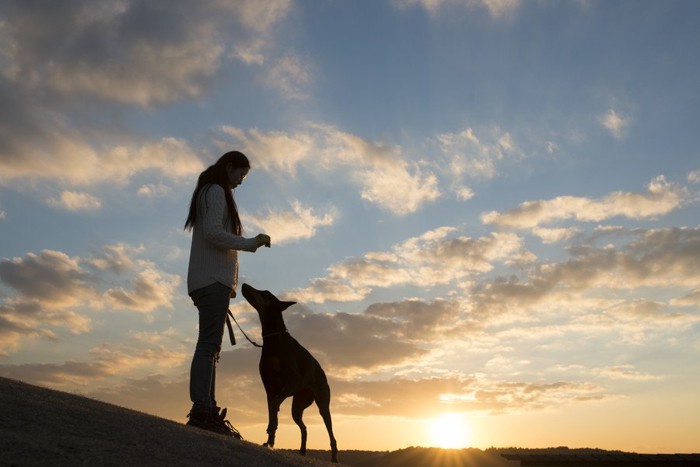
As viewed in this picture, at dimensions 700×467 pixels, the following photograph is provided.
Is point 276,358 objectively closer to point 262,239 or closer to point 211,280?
point 211,280

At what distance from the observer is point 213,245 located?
327 inches

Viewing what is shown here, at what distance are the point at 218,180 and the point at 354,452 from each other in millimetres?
22199

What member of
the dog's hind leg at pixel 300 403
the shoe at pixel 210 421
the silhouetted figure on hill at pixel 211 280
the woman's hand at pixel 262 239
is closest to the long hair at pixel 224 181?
the silhouetted figure on hill at pixel 211 280

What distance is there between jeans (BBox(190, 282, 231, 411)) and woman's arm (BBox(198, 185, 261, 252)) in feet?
1.82

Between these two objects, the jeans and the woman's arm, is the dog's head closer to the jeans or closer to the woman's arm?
the jeans

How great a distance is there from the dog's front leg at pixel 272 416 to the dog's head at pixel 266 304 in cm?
106

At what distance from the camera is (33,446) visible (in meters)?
5.46

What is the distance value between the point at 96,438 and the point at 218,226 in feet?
9.61

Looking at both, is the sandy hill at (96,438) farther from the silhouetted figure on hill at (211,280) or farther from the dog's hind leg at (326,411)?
the dog's hind leg at (326,411)

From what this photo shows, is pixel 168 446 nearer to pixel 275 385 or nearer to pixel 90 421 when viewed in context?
pixel 90 421

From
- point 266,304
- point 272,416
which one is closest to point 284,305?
point 266,304

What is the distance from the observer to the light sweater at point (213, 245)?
26.5ft

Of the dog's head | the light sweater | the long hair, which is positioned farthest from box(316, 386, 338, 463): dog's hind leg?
the long hair

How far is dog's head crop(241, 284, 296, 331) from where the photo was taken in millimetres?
9578
